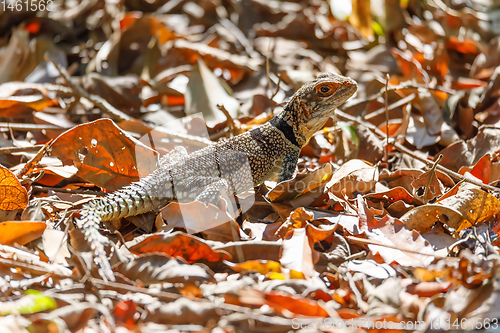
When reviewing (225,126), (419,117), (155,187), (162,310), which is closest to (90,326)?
(162,310)

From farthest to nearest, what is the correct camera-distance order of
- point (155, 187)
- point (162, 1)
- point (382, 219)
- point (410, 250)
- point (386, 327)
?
1. point (162, 1)
2. point (155, 187)
3. point (382, 219)
4. point (410, 250)
5. point (386, 327)

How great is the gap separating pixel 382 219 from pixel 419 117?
2.38 metres

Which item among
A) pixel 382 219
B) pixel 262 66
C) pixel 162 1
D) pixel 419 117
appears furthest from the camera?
pixel 162 1

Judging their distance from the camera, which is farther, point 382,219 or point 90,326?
point 382,219

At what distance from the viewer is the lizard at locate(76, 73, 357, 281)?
393 cm

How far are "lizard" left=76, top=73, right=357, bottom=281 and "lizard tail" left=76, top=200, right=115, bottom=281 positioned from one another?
22 millimetres

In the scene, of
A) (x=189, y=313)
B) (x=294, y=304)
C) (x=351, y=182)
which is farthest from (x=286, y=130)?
(x=189, y=313)

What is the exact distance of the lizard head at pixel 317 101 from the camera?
4672 mm

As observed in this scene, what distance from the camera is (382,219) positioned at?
3604 millimetres

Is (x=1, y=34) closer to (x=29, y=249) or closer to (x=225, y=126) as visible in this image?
(x=225, y=126)

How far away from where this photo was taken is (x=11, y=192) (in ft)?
12.8

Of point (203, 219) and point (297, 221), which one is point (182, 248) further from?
point (297, 221)

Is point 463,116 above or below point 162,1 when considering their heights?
below

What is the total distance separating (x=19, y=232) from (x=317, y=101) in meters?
3.02
